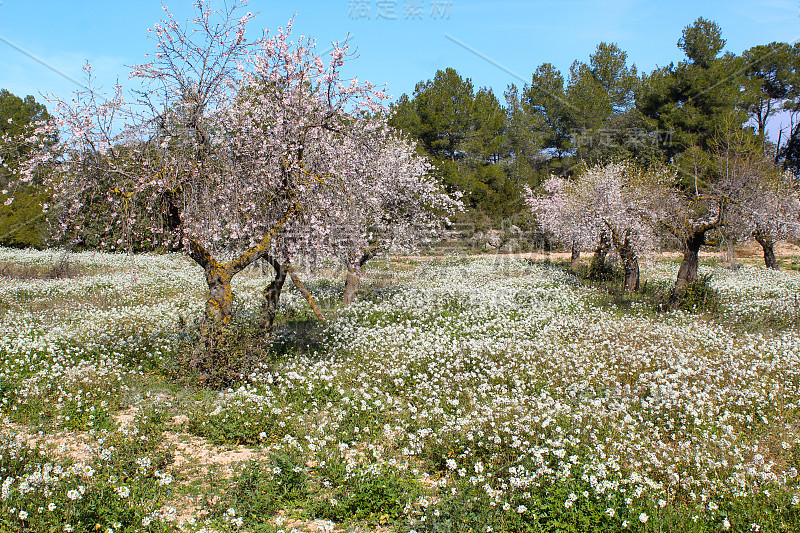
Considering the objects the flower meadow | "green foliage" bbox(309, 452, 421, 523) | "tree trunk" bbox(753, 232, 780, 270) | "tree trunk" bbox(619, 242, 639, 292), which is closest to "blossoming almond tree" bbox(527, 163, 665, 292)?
"tree trunk" bbox(619, 242, 639, 292)

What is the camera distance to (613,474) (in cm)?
586

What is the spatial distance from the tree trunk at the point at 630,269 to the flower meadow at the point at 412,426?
5.55 m

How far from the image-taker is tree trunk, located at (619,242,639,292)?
20.2 m

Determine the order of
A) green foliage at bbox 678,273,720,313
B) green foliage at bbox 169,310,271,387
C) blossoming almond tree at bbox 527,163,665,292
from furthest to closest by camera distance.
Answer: blossoming almond tree at bbox 527,163,665,292
green foliage at bbox 678,273,720,313
green foliage at bbox 169,310,271,387

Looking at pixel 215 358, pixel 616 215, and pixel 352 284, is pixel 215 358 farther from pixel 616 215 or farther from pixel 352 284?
pixel 616 215

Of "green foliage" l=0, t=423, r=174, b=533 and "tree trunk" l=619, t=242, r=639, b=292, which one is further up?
"tree trunk" l=619, t=242, r=639, b=292

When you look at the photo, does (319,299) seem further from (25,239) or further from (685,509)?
(25,239)

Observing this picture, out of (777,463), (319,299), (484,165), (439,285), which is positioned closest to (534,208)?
(484,165)

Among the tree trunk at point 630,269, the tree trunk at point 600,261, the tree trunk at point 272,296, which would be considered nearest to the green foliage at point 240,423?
the tree trunk at point 272,296

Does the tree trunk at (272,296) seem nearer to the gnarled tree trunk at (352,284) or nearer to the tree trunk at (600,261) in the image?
the gnarled tree trunk at (352,284)

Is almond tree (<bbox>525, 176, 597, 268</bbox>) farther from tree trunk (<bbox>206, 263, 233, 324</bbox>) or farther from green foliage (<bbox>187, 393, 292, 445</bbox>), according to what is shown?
green foliage (<bbox>187, 393, 292, 445</bbox>)

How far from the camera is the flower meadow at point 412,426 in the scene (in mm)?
5367

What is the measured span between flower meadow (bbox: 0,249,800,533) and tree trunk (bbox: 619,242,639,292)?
555 cm

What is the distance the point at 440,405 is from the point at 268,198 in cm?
467
